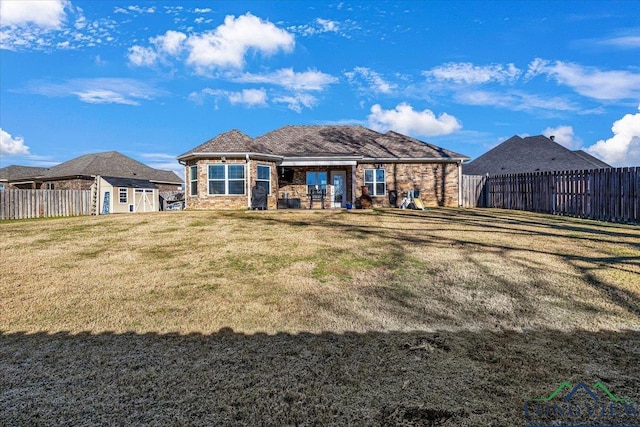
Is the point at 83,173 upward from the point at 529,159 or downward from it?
downward

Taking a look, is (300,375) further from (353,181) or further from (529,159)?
(529,159)

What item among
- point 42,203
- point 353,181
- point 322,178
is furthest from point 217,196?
point 42,203

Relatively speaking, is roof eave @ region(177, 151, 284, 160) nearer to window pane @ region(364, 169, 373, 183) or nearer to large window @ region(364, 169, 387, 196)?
window pane @ region(364, 169, 373, 183)

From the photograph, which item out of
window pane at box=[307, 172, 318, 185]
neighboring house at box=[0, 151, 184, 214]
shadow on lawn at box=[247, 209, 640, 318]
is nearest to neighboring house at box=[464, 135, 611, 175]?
window pane at box=[307, 172, 318, 185]

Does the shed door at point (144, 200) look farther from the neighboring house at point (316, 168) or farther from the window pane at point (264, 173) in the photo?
the window pane at point (264, 173)

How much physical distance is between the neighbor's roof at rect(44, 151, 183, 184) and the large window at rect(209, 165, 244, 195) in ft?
62.6

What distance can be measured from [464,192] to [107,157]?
105 feet

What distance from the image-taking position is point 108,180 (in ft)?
92.6

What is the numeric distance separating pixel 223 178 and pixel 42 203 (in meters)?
9.60

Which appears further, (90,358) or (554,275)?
(554,275)

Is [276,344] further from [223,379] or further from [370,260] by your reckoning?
[370,260]

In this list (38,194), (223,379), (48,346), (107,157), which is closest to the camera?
(223,379)

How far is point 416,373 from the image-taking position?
3.50m

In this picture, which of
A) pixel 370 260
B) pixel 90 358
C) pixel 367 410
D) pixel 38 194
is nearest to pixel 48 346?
pixel 90 358
